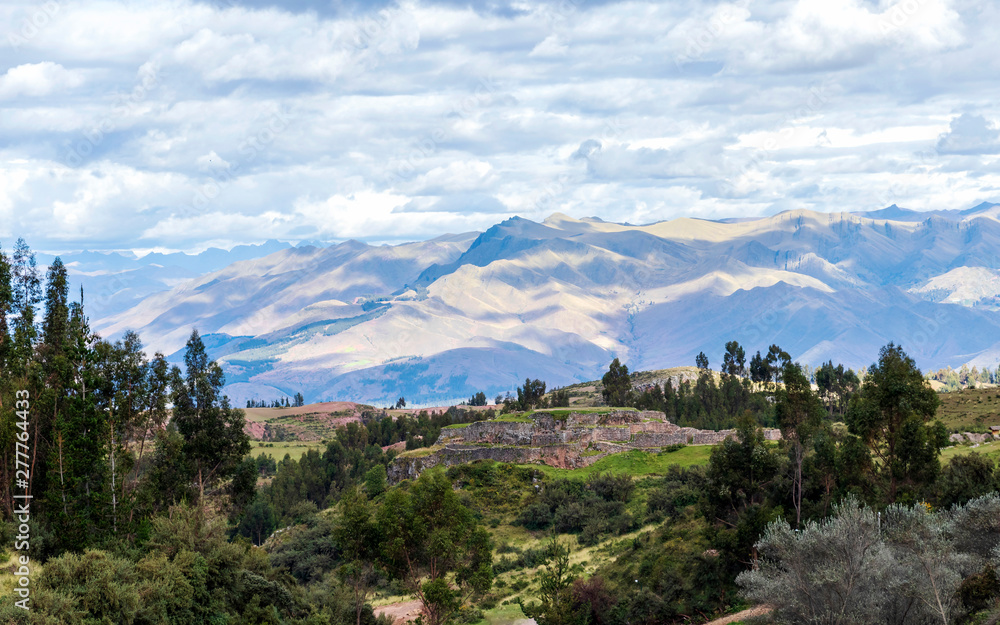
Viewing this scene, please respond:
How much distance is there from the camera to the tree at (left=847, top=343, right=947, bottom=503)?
3141cm

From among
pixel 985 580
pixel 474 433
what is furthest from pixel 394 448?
pixel 985 580

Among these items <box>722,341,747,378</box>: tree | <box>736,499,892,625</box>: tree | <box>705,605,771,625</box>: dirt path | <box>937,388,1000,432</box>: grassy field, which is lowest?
<box>705,605,771,625</box>: dirt path

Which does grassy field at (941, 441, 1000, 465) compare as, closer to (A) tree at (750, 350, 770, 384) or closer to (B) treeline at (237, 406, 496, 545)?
(B) treeline at (237, 406, 496, 545)

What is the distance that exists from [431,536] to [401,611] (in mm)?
16806

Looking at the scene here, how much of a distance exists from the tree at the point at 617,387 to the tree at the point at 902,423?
229 feet

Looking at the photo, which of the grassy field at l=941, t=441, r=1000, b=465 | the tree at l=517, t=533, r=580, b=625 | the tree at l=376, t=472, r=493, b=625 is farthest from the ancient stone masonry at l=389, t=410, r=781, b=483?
the tree at l=376, t=472, r=493, b=625

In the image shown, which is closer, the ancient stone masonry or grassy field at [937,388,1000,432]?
grassy field at [937,388,1000,432]

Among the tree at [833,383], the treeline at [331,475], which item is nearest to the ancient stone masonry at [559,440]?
the treeline at [331,475]

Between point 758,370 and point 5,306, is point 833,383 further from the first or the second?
point 5,306

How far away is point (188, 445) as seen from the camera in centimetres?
4319

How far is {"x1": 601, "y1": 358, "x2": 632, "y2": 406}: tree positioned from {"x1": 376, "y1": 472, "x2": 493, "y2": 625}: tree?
72.1m

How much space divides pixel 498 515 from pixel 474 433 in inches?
601

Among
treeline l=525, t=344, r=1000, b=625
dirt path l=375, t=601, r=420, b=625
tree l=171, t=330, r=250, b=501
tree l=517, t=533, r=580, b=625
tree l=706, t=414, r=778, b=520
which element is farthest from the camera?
tree l=171, t=330, r=250, b=501

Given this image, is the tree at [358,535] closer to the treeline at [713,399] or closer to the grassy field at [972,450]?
the grassy field at [972,450]
